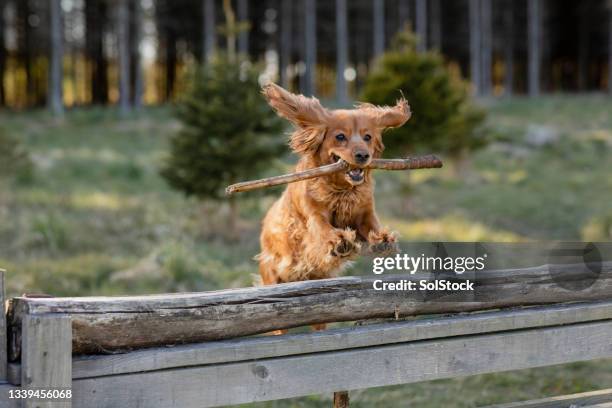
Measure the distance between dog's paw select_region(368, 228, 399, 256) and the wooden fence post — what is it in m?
1.48

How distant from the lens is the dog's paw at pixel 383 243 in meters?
3.83

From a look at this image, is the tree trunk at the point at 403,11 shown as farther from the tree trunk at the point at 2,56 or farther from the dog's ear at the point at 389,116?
the dog's ear at the point at 389,116

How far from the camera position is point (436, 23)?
39031mm

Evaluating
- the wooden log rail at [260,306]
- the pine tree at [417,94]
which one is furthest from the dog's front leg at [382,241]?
the pine tree at [417,94]

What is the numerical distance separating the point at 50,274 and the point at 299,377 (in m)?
6.95

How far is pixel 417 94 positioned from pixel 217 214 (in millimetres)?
4716

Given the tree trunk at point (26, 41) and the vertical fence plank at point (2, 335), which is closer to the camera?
the vertical fence plank at point (2, 335)

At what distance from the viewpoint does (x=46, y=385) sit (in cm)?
309

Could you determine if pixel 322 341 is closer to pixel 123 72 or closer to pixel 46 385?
pixel 46 385

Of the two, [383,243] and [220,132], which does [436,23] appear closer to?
[220,132]

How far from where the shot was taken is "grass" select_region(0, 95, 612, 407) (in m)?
7.50

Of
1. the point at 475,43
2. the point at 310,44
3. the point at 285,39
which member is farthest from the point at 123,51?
the point at 475,43

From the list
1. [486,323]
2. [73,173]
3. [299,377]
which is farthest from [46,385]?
[73,173]

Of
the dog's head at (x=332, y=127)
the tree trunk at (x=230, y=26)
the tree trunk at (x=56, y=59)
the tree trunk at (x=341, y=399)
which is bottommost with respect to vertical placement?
the tree trunk at (x=341, y=399)
